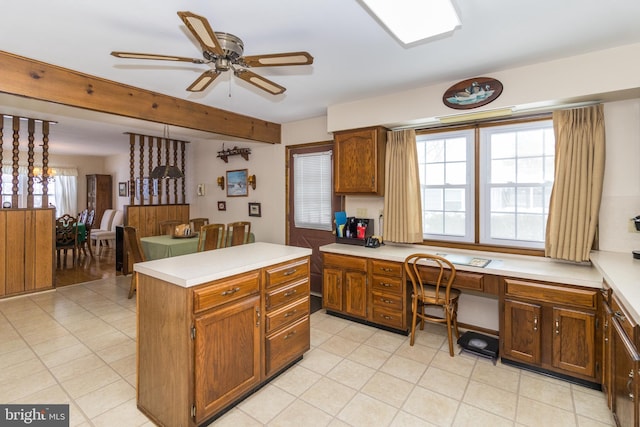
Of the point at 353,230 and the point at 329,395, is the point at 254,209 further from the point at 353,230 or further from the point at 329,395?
the point at 329,395

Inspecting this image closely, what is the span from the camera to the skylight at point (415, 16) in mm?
1656

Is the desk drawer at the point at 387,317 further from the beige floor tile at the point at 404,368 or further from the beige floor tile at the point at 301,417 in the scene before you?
the beige floor tile at the point at 301,417

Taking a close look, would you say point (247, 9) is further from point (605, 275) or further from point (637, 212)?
point (637, 212)

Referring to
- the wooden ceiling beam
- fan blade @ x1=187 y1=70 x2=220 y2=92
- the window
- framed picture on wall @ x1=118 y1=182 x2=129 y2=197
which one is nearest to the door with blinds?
the wooden ceiling beam

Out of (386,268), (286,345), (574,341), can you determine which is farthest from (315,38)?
(574,341)

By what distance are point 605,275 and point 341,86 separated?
8.82ft

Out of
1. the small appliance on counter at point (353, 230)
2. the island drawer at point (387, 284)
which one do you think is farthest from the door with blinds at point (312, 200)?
the island drawer at point (387, 284)

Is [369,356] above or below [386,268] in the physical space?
below

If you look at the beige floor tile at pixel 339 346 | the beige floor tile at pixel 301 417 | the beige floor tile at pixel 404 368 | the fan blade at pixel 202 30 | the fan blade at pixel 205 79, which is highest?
the fan blade at pixel 205 79

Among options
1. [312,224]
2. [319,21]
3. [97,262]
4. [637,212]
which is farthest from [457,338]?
[97,262]

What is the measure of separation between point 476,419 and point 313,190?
326cm

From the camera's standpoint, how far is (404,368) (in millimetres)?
2670

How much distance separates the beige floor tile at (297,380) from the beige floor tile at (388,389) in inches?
16.4

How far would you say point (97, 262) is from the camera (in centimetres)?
661
